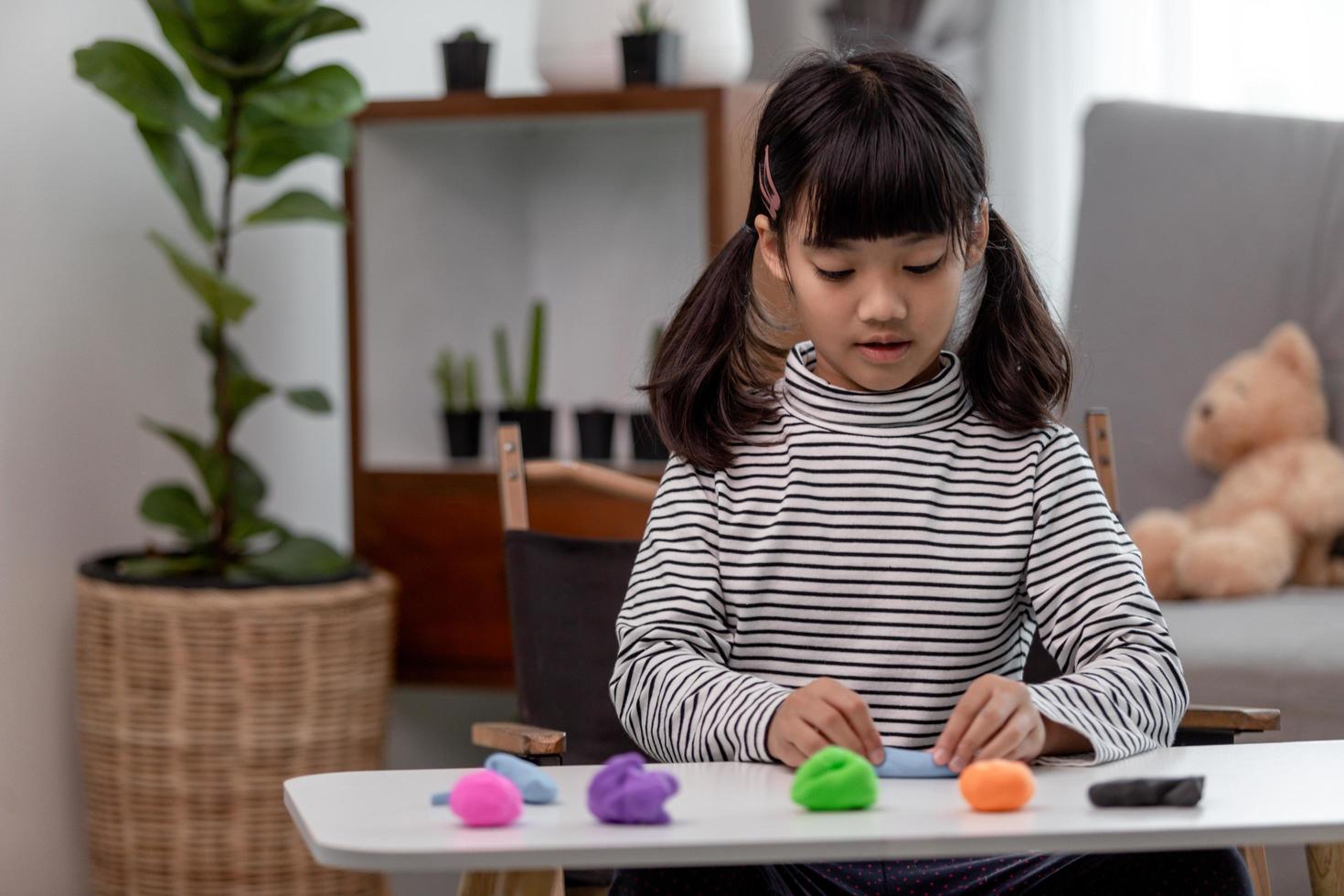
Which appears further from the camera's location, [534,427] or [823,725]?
[534,427]

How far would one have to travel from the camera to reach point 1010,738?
2.72ft

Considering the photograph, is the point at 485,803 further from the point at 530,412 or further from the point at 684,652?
the point at 530,412

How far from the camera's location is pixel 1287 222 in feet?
6.44

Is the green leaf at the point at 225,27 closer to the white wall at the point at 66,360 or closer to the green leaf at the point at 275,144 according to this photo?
the green leaf at the point at 275,144

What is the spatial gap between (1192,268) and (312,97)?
1087 mm

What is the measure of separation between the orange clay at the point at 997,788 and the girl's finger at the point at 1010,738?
117mm

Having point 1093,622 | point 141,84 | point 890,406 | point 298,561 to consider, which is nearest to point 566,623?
point 890,406

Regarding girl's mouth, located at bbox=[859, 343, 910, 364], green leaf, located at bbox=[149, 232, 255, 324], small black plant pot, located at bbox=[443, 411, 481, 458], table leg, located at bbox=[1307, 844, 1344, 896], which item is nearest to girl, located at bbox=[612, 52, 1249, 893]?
girl's mouth, located at bbox=[859, 343, 910, 364]

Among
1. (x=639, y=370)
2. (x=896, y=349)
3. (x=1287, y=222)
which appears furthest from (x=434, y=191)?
(x=896, y=349)

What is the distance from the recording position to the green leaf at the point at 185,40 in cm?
180

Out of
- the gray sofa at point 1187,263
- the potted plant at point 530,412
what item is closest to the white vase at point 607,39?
the potted plant at point 530,412

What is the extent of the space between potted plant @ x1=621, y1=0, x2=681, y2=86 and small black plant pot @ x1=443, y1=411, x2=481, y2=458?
51cm

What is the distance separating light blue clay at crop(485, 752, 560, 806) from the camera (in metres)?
0.74

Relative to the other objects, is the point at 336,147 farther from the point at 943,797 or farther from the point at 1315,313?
the point at 943,797
